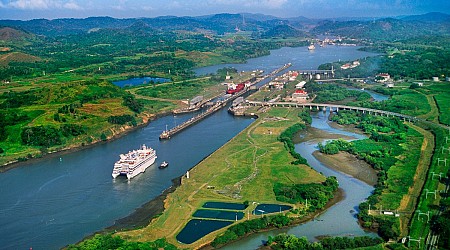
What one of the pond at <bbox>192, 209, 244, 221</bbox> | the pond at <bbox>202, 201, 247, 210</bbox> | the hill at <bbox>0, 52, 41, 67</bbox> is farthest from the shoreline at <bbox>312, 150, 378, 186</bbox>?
the hill at <bbox>0, 52, 41, 67</bbox>

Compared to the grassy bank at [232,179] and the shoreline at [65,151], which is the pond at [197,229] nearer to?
the grassy bank at [232,179]

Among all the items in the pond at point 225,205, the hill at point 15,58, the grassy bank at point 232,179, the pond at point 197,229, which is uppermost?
the hill at point 15,58

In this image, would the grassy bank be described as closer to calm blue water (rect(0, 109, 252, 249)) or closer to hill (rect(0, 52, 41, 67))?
calm blue water (rect(0, 109, 252, 249))

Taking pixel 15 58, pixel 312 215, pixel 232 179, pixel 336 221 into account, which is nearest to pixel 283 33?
pixel 15 58

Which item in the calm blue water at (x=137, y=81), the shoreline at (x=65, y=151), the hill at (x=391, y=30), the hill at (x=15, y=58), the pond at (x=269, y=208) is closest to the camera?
the pond at (x=269, y=208)

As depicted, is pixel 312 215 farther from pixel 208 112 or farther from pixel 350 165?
pixel 208 112

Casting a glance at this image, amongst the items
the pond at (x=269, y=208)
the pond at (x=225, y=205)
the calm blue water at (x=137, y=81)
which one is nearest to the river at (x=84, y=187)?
the pond at (x=269, y=208)
